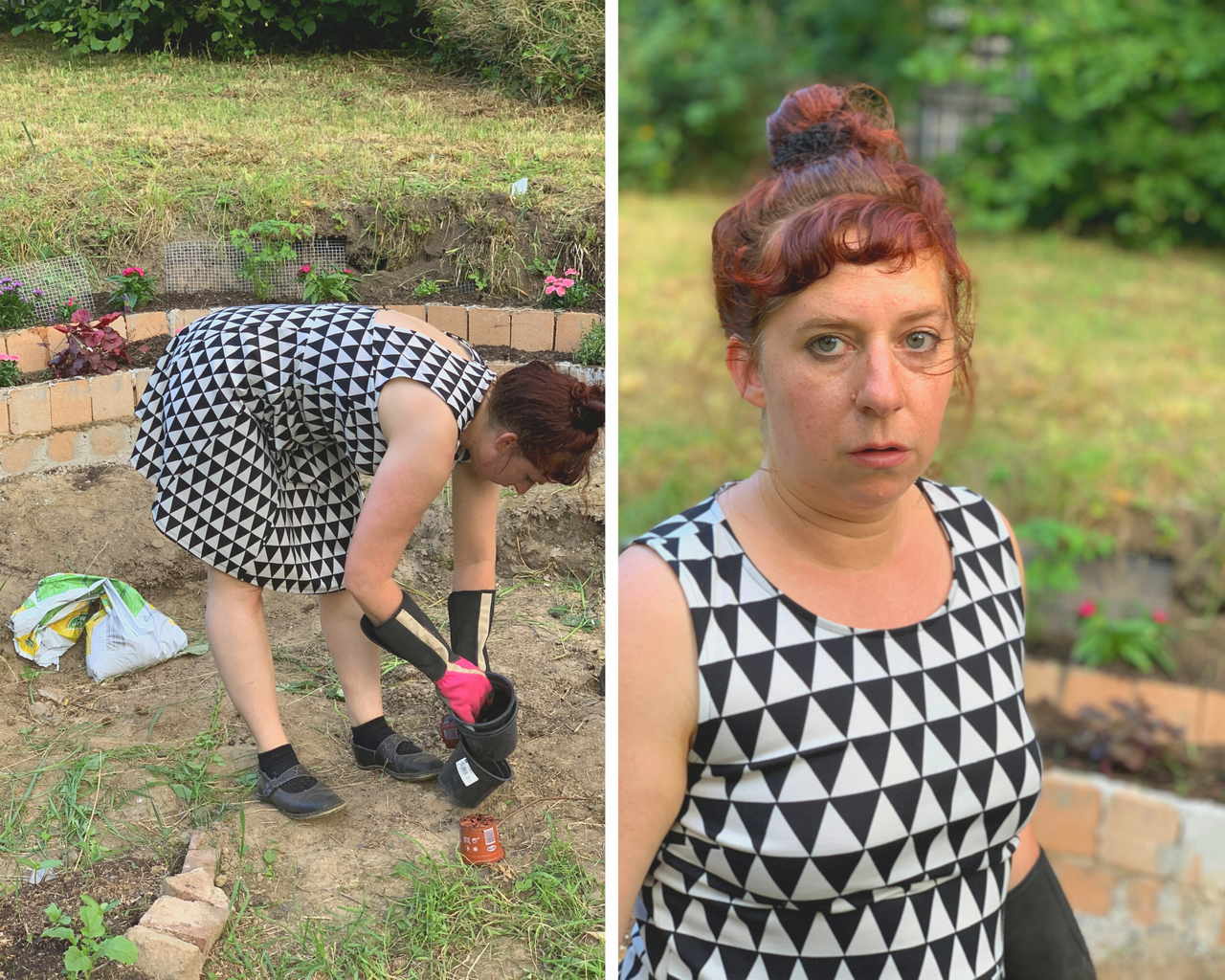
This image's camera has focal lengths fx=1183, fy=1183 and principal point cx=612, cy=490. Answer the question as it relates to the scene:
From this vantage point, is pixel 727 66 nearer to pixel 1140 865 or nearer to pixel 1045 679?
pixel 1045 679

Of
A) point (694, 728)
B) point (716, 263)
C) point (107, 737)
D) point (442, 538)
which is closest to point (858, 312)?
point (716, 263)

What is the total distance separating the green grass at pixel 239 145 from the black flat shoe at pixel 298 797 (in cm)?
91

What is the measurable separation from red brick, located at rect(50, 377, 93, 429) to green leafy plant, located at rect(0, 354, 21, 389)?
0.22 feet

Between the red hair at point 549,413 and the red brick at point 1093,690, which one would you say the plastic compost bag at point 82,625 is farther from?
the red brick at point 1093,690

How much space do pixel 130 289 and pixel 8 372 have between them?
0.81 feet

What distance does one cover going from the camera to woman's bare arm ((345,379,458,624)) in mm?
1763

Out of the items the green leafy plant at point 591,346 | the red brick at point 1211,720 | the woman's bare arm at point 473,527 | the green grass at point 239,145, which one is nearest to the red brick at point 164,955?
the woman's bare arm at point 473,527

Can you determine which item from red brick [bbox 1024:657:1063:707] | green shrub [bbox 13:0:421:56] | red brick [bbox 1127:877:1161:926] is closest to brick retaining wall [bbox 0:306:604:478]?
green shrub [bbox 13:0:421:56]

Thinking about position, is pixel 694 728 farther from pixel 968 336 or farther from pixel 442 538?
pixel 442 538

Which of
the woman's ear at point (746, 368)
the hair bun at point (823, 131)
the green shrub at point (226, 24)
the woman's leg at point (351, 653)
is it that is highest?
the green shrub at point (226, 24)

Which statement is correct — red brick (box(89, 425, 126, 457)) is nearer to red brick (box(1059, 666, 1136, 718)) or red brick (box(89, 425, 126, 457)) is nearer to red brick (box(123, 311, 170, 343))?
red brick (box(123, 311, 170, 343))

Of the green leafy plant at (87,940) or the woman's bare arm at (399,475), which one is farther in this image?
the woman's bare arm at (399,475)

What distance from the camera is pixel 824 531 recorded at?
97cm

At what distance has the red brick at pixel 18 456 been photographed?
2.02 m
